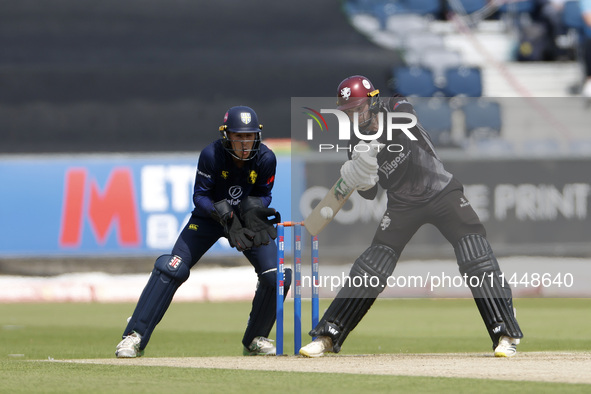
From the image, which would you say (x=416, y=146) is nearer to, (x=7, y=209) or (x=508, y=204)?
(x=508, y=204)

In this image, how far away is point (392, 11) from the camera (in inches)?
792

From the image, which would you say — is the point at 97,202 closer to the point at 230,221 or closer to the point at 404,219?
the point at 230,221

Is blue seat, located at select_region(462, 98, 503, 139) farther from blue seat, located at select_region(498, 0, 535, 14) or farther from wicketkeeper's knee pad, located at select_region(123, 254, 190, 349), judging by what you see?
wicketkeeper's knee pad, located at select_region(123, 254, 190, 349)

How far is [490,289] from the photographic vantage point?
6605 mm

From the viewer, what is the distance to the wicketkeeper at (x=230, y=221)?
275 inches

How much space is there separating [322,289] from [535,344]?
1.91 m

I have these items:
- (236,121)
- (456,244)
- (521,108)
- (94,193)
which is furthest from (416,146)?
(521,108)

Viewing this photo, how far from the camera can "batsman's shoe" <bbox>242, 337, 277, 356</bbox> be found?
7.42 m

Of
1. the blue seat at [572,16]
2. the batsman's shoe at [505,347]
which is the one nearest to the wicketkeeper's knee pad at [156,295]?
the batsman's shoe at [505,347]

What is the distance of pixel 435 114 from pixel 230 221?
380 inches

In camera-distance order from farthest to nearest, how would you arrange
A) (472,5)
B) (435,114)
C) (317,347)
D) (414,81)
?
(472,5)
(414,81)
(435,114)
(317,347)

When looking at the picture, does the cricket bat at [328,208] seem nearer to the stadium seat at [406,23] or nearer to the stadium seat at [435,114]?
the stadium seat at [435,114]

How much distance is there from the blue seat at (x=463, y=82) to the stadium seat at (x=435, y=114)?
6.17 ft

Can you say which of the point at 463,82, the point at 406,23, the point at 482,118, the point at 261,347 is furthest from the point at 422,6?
the point at 261,347
